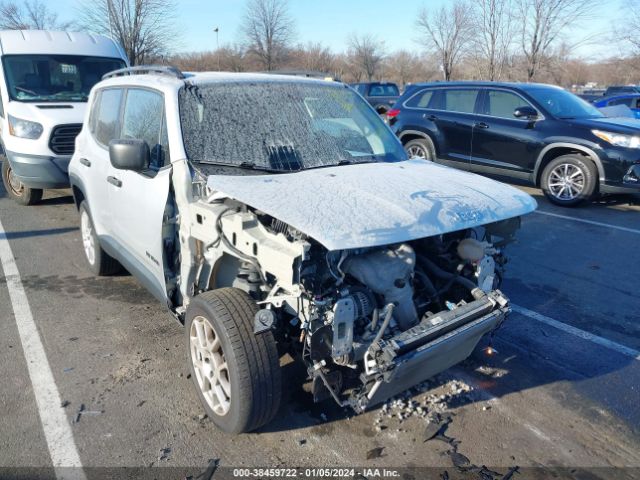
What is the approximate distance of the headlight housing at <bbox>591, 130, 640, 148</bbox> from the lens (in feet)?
25.4

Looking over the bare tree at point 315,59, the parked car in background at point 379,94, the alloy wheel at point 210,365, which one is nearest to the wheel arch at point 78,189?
the alloy wheel at point 210,365

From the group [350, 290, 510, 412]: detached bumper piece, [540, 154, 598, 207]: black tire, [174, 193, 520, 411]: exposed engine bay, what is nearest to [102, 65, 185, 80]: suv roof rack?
[174, 193, 520, 411]: exposed engine bay

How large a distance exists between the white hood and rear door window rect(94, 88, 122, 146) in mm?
1757

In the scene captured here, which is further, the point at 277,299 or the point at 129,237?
the point at 129,237

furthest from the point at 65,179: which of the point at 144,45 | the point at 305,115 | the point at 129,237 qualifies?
the point at 144,45

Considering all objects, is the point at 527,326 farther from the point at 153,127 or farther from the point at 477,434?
the point at 153,127

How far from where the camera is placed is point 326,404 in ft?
10.5

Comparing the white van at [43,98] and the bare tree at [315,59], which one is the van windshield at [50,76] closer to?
the white van at [43,98]

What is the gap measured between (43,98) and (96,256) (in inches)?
162

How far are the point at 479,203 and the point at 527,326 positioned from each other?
5.66 ft

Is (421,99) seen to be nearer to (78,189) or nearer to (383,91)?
(78,189)

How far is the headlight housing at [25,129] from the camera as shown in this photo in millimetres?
7152

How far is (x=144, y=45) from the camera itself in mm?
21016

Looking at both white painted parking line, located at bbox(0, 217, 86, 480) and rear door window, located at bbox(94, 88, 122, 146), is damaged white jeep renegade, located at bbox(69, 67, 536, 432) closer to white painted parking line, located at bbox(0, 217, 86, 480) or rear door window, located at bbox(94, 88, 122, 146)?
rear door window, located at bbox(94, 88, 122, 146)
